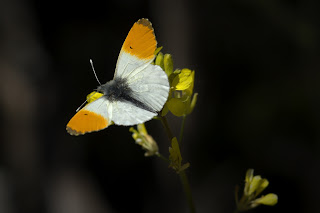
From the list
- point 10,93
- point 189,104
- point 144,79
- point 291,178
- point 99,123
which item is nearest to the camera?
point 99,123

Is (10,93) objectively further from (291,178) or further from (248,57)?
(291,178)

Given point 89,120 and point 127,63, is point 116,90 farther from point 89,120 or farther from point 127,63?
point 89,120

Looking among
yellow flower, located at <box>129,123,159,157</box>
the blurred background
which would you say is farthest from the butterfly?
the blurred background

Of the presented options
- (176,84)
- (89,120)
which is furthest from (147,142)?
(89,120)

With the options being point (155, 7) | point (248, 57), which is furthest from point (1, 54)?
point (248, 57)

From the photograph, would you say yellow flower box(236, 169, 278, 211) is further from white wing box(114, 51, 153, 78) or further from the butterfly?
white wing box(114, 51, 153, 78)

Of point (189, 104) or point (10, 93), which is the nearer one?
point (189, 104)
